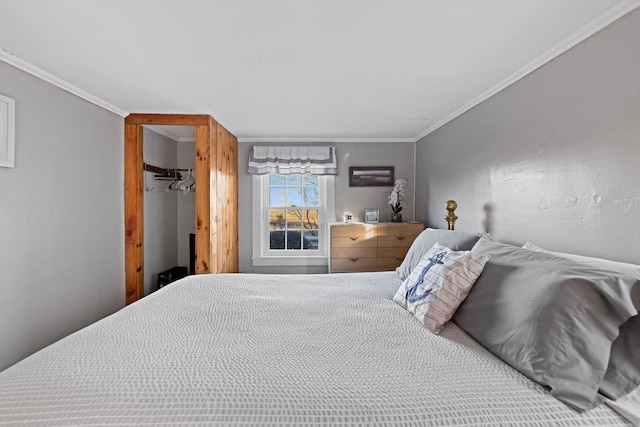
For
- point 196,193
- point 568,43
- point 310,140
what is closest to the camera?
point 568,43

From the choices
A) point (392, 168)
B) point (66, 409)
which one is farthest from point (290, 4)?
point (392, 168)

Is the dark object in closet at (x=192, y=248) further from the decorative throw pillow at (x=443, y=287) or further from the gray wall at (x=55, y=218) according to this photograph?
the decorative throw pillow at (x=443, y=287)

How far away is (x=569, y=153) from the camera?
5.35 feet

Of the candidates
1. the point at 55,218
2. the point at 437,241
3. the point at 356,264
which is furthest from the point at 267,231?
the point at 437,241

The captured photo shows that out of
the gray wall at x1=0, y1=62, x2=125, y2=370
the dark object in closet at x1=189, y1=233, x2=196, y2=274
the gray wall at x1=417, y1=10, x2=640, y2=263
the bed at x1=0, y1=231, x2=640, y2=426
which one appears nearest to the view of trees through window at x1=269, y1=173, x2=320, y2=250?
the dark object in closet at x1=189, y1=233, x2=196, y2=274

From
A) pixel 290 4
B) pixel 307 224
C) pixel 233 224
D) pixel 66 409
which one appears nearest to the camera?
pixel 66 409

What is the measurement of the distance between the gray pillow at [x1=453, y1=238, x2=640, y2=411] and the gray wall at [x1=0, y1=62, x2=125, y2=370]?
8.97 feet

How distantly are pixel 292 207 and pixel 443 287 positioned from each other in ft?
10.1

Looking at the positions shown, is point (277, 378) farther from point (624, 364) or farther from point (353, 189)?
point (353, 189)

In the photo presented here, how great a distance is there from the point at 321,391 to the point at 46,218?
243cm

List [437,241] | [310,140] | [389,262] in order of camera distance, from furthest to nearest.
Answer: [310,140], [389,262], [437,241]

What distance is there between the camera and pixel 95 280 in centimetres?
267

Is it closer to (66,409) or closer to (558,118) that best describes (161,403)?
(66,409)

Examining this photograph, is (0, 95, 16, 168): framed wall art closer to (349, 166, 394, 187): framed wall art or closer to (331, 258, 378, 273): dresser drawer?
(331, 258, 378, 273): dresser drawer
